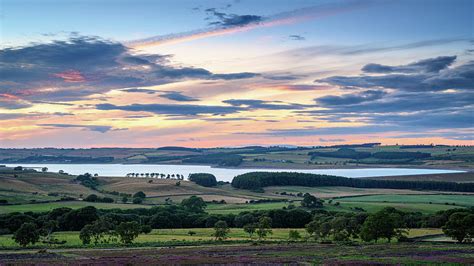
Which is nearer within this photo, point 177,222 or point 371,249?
point 371,249

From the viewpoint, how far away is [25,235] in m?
77.6

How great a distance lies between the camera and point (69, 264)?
168 feet

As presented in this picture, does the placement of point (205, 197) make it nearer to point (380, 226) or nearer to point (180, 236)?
point (180, 236)

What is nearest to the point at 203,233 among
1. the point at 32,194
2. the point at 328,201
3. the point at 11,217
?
the point at 11,217

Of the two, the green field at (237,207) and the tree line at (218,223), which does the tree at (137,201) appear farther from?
the tree line at (218,223)

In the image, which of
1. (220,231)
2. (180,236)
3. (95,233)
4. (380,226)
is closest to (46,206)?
(95,233)

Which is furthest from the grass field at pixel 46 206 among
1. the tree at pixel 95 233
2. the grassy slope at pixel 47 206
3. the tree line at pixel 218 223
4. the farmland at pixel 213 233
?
the tree at pixel 95 233

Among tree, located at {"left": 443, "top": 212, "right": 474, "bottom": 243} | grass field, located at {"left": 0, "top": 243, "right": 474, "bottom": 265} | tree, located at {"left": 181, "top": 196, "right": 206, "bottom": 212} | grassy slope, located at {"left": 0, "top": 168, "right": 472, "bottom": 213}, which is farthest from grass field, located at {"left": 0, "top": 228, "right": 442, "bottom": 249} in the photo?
tree, located at {"left": 181, "top": 196, "right": 206, "bottom": 212}

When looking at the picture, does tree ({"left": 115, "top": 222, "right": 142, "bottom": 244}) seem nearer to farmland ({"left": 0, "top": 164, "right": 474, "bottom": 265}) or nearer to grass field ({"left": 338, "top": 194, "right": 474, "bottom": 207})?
farmland ({"left": 0, "top": 164, "right": 474, "bottom": 265})

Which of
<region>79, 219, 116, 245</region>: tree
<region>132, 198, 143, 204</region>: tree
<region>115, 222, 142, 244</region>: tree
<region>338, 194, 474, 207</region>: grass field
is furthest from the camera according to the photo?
<region>132, 198, 143, 204</region>: tree

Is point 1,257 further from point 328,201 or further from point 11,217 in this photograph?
→ point 328,201

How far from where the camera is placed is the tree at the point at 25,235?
77062 mm

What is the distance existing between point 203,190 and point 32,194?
195 ft

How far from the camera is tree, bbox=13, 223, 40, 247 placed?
253 ft
